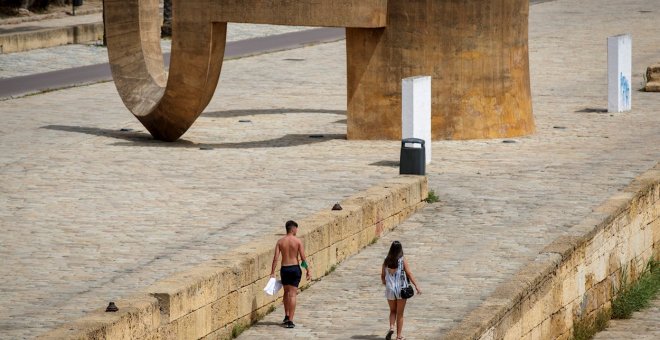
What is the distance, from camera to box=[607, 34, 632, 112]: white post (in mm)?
30625

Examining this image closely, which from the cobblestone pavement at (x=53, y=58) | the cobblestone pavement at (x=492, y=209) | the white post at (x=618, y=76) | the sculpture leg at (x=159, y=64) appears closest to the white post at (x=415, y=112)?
the cobblestone pavement at (x=492, y=209)

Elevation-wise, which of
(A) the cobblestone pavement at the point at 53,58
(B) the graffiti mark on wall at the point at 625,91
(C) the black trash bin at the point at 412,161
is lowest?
(C) the black trash bin at the point at 412,161

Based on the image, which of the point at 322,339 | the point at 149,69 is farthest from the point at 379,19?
the point at 322,339

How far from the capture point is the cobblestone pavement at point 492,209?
53.9ft

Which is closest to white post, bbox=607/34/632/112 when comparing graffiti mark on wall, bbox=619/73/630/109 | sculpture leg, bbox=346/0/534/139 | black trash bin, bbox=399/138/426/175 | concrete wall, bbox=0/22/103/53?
graffiti mark on wall, bbox=619/73/630/109

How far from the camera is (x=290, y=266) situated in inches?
623

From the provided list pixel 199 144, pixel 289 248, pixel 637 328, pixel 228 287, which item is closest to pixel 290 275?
pixel 289 248

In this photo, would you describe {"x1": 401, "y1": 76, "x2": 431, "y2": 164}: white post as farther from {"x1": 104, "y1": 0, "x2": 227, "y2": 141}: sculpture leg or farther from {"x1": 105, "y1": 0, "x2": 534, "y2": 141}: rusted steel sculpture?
{"x1": 104, "y1": 0, "x2": 227, "y2": 141}: sculpture leg

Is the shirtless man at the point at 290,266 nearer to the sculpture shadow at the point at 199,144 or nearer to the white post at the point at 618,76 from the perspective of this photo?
the sculpture shadow at the point at 199,144

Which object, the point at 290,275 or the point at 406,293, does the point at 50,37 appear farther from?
the point at 406,293

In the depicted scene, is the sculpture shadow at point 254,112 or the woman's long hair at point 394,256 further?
the sculpture shadow at point 254,112

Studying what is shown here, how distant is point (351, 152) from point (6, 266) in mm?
9320

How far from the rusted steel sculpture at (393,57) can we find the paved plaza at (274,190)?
1.47 ft

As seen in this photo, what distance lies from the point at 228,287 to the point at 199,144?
39.6 feet
